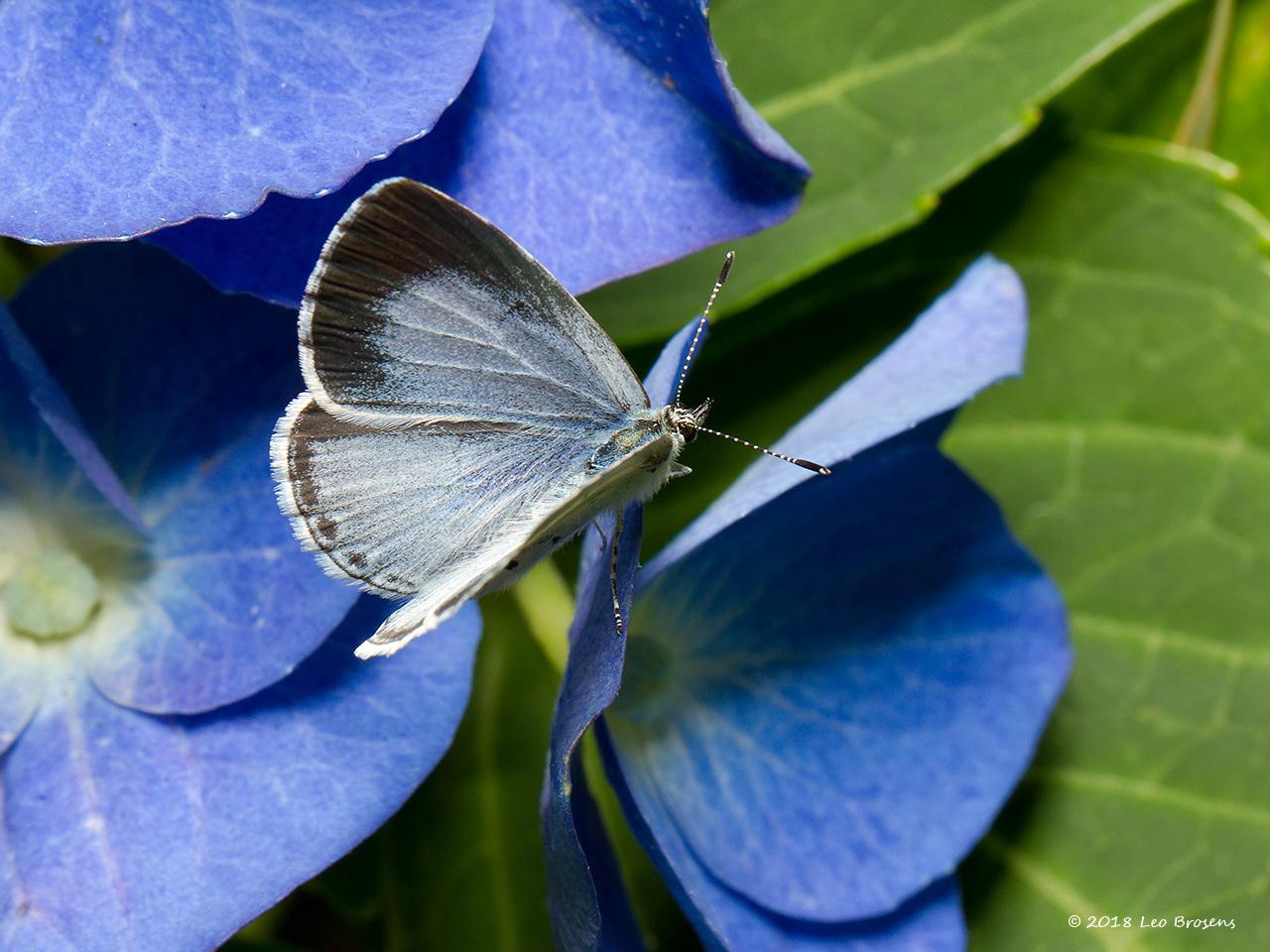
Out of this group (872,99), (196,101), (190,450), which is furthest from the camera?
(872,99)

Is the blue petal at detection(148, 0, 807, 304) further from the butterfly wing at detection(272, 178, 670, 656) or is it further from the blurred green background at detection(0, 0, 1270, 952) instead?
the blurred green background at detection(0, 0, 1270, 952)

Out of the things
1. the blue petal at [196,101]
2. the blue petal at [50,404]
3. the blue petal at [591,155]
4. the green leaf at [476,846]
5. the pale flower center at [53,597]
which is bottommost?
the green leaf at [476,846]

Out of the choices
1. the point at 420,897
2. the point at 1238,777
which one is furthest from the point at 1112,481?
the point at 420,897

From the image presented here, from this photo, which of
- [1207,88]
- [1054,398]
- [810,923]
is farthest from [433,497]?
[1207,88]

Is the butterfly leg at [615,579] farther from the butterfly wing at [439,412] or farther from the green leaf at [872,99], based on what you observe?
the green leaf at [872,99]

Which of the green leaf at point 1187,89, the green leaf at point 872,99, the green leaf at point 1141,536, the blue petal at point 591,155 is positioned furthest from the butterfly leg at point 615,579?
the green leaf at point 1187,89

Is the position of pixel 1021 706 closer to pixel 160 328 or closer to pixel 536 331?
pixel 536 331

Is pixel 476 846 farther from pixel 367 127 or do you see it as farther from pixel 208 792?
pixel 367 127
